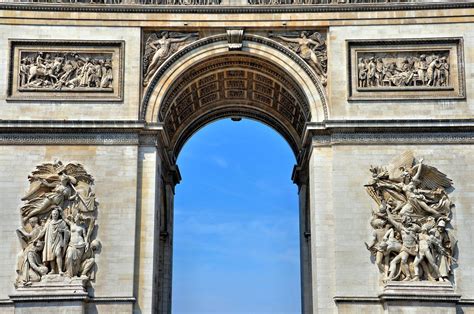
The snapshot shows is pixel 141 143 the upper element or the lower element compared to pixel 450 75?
lower

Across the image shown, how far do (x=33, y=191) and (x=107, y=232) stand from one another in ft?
7.66

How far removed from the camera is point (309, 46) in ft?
81.3

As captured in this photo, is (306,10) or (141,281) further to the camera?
(306,10)

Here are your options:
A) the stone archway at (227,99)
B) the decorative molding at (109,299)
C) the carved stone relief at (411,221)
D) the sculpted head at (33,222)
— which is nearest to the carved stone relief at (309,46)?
the stone archway at (227,99)

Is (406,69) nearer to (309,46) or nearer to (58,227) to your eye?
(309,46)

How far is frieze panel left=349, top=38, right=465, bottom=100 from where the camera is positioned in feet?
79.4

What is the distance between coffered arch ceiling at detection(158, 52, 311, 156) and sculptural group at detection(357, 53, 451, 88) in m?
1.98

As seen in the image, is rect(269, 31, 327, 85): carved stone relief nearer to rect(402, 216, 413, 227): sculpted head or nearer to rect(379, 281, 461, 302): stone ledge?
rect(402, 216, 413, 227): sculpted head

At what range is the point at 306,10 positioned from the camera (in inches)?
975

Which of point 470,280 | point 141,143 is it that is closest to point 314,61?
point 141,143

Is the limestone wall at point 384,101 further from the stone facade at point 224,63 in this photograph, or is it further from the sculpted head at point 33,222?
the sculpted head at point 33,222

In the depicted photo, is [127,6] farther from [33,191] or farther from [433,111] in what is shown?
[433,111]

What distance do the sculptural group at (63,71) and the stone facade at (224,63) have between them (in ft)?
0.11

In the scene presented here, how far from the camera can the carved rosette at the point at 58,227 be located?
22547mm
